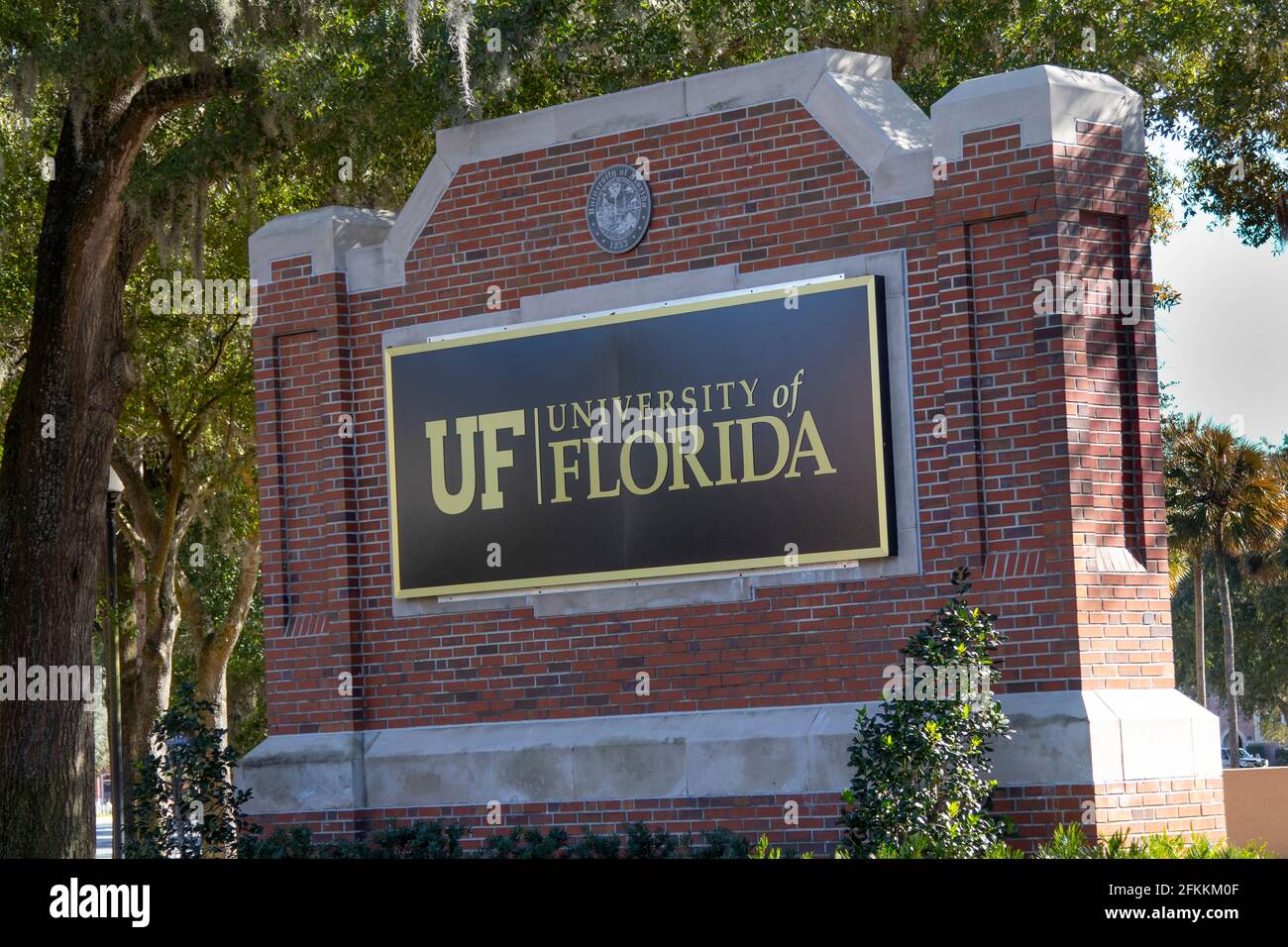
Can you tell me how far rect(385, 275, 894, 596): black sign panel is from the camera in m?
12.1

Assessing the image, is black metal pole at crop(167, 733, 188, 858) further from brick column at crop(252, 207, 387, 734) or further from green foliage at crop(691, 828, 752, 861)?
green foliage at crop(691, 828, 752, 861)

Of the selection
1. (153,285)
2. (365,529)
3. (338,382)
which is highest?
(153,285)

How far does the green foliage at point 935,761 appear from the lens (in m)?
10.6

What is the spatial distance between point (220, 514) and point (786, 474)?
1956cm

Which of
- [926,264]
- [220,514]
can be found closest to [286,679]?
[926,264]

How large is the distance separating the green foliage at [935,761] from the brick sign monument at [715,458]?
1.44 ft

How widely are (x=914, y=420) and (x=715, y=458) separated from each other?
1521 millimetres

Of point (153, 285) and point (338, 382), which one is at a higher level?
point (153, 285)

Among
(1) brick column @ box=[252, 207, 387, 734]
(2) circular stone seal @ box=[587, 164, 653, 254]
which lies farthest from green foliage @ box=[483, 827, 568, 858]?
(2) circular stone seal @ box=[587, 164, 653, 254]

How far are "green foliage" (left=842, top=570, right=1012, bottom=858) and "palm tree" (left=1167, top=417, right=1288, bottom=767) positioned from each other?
30313mm

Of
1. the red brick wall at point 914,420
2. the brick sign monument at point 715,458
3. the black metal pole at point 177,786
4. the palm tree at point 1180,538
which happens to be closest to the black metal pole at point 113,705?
the black metal pole at point 177,786

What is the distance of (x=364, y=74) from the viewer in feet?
50.4
